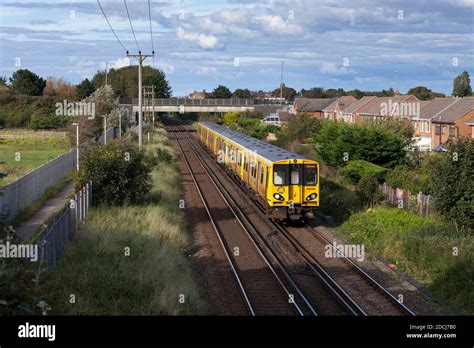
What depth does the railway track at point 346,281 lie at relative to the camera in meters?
13.1

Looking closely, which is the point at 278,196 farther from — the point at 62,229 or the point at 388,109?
the point at 388,109

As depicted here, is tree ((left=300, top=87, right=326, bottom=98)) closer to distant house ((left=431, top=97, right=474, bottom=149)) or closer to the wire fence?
distant house ((left=431, top=97, right=474, bottom=149))

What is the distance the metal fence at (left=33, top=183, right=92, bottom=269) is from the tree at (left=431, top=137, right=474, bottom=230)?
10628mm

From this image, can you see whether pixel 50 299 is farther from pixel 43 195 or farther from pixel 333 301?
pixel 43 195

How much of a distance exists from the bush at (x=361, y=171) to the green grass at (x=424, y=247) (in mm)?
7189

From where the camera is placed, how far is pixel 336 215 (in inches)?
960

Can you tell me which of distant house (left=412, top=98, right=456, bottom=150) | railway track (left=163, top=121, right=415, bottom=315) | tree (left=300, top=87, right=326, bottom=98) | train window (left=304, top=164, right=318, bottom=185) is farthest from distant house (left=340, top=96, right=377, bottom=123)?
tree (left=300, top=87, right=326, bottom=98)

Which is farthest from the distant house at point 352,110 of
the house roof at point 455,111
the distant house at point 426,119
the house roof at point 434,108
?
the house roof at point 455,111

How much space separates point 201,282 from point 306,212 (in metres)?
7.76

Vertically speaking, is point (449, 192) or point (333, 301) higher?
point (449, 192)

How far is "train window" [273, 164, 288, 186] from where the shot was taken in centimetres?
2150

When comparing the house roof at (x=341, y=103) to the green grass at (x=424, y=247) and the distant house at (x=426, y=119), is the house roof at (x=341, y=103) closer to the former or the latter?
the distant house at (x=426, y=119)
